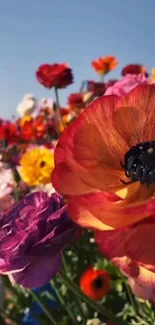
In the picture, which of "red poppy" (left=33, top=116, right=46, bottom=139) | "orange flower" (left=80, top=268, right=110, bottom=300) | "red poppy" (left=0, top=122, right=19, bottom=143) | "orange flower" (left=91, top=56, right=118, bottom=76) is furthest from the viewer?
"orange flower" (left=91, top=56, right=118, bottom=76)

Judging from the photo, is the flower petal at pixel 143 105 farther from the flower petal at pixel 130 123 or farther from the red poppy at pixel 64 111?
the red poppy at pixel 64 111

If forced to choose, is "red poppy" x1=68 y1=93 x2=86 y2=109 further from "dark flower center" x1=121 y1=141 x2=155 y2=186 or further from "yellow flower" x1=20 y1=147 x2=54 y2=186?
"dark flower center" x1=121 y1=141 x2=155 y2=186

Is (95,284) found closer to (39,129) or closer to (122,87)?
(122,87)

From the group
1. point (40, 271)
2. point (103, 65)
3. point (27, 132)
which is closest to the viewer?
point (40, 271)

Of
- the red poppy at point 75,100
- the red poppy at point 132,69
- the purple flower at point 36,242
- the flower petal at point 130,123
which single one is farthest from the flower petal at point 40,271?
the red poppy at point 75,100

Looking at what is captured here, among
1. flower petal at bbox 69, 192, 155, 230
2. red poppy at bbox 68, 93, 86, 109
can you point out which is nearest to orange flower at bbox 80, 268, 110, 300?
flower petal at bbox 69, 192, 155, 230

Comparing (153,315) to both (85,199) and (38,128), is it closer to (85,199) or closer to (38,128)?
(85,199)

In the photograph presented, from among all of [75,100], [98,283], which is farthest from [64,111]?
[98,283]
